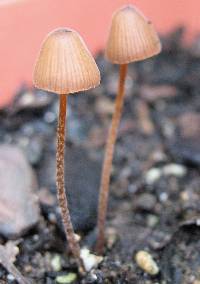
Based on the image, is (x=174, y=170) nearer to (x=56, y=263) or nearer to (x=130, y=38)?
(x=56, y=263)

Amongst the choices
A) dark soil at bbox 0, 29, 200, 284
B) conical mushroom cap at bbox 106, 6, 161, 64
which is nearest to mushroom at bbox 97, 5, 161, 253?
conical mushroom cap at bbox 106, 6, 161, 64

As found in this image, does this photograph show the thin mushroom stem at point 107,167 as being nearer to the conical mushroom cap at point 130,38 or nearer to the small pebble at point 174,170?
the conical mushroom cap at point 130,38

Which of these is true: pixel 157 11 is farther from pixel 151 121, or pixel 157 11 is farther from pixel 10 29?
pixel 10 29

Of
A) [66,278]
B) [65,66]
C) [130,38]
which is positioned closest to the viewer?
[65,66]

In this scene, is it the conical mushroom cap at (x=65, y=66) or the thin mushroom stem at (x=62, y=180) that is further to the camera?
the thin mushroom stem at (x=62, y=180)

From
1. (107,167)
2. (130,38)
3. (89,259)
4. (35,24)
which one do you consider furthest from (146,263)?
(35,24)

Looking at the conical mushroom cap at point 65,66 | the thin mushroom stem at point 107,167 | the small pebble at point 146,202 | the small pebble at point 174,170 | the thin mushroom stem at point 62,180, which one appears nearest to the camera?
the conical mushroom cap at point 65,66

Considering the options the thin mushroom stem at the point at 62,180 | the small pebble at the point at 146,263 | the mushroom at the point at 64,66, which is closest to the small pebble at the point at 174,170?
the small pebble at the point at 146,263
